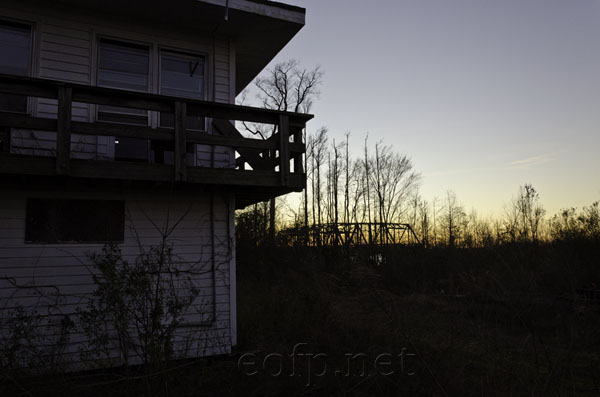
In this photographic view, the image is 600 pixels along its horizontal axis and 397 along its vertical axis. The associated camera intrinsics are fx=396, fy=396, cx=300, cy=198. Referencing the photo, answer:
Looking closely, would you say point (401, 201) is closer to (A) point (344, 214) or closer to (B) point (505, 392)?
(A) point (344, 214)

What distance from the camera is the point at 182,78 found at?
7.43m

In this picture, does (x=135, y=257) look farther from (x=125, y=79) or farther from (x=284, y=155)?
(x=125, y=79)

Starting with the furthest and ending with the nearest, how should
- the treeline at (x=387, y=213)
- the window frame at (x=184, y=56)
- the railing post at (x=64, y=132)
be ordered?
the treeline at (x=387, y=213) → the window frame at (x=184, y=56) → the railing post at (x=64, y=132)

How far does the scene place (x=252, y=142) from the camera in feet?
20.8

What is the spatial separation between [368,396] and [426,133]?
15293 millimetres

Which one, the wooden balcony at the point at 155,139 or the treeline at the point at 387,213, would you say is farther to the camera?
the treeline at the point at 387,213

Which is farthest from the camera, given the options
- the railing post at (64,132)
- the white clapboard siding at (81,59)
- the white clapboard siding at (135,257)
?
the white clapboard siding at (81,59)

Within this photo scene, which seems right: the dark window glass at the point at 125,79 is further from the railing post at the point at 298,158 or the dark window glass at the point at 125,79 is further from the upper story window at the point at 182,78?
the railing post at the point at 298,158

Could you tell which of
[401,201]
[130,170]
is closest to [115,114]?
[130,170]

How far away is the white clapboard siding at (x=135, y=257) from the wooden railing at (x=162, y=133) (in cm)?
111

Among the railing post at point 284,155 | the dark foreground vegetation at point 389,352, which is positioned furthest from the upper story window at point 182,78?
the dark foreground vegetation at point 389,352

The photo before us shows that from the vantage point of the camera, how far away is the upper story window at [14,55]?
6332 millimetres

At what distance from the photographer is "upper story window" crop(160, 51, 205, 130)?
24.0 feet

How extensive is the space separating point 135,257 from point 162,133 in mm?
2127
